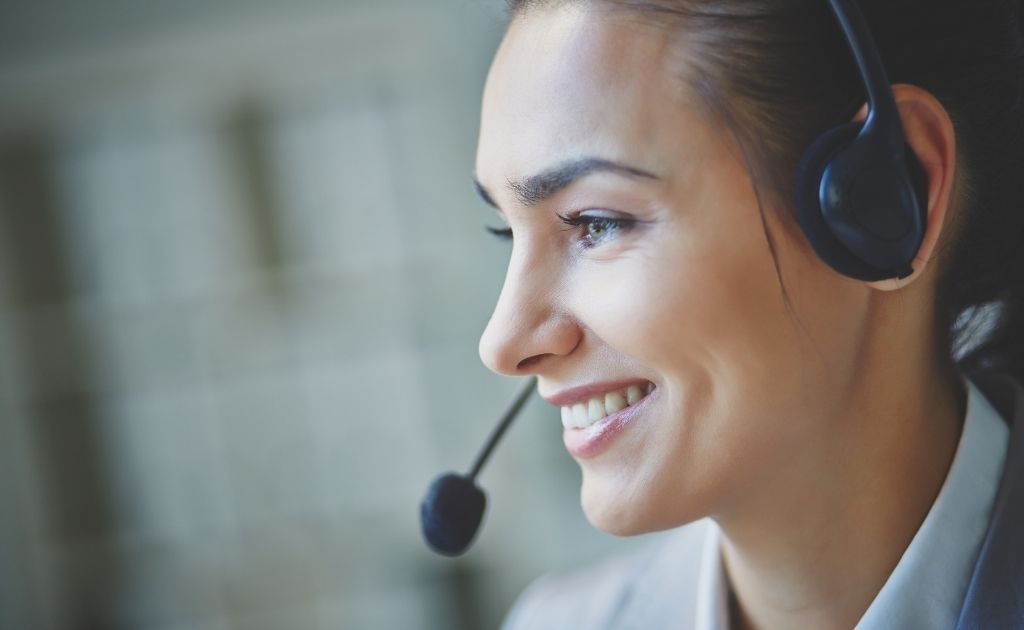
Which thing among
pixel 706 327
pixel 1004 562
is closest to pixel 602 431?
pixel 706 327

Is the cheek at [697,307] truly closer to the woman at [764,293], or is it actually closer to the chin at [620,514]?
the woman at [764,293]

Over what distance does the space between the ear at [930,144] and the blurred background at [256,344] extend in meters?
2.35

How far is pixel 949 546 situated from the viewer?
2.78ft

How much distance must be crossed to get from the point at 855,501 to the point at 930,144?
0.32 m

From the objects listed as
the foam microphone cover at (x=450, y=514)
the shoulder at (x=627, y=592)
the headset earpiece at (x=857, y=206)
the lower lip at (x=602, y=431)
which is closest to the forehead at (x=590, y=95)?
the headset earpiece at (x=857, y=206)

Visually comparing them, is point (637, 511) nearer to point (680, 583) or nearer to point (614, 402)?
point (614, 402)

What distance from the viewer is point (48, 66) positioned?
3125 mm

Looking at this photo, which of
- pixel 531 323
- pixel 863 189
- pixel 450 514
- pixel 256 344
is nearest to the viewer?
pixel 863 189

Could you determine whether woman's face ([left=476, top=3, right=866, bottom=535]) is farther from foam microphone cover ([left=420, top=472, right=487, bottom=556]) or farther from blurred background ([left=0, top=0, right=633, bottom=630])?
blurred background ([left=0, top=0, right=633, bottom=630])

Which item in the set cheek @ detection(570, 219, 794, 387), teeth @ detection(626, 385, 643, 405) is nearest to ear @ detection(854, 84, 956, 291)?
cheek @ detection(570, 219, 794, 387)

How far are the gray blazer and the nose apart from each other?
389mm

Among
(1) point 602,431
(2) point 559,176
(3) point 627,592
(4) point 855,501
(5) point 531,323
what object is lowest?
(3) point 627,592

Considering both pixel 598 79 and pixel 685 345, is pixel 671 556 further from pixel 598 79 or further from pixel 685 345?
pixel 598 79

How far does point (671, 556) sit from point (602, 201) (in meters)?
0.52
